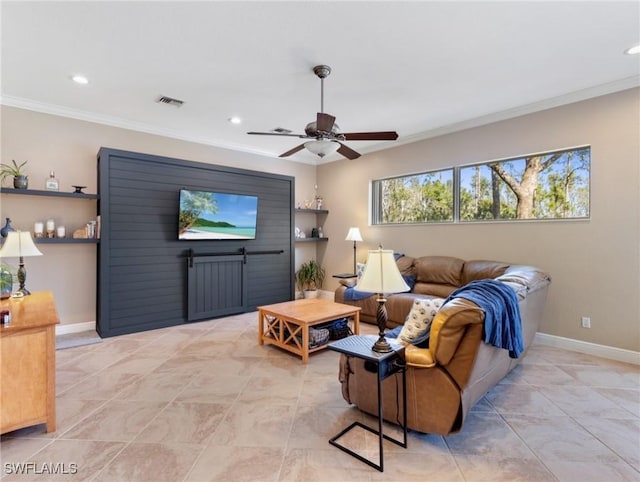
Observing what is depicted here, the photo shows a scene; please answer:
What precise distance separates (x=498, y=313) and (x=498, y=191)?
3.08m

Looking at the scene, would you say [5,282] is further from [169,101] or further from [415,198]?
[415,198]

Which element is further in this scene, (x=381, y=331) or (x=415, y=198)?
(x=415, y=198)

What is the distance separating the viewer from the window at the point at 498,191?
384 centimetres

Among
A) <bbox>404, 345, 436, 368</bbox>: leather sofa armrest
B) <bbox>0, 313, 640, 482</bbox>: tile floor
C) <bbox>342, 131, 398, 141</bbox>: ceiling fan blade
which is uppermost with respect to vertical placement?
<bbox>342, 131, 398, 141</bbox>: ceiling fan blade

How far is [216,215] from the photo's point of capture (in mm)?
4992

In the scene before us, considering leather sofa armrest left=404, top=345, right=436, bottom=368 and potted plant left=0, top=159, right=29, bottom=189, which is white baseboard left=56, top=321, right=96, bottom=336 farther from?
leather sofa armrest left=404, top=345, right=436, bottom=368

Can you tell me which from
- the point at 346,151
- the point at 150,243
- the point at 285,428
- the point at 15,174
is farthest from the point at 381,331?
the point at 15,174

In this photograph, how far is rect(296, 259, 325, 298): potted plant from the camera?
656 centimetres

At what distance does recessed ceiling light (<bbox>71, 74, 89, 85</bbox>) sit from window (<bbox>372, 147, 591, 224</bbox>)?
14.7ft

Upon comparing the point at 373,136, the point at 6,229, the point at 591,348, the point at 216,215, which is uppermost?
the point at 373,136

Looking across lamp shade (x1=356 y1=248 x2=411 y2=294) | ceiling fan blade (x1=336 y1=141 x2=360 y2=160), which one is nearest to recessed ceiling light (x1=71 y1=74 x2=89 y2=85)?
ceiling fan blade (x1=336 y1=141 x2=360 y2=160)

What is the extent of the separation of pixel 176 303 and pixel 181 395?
2.30 m

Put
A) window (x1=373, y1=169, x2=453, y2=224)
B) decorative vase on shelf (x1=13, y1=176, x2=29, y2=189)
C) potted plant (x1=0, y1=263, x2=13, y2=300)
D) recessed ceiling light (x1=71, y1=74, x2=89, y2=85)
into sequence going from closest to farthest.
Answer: potted plant (x1=0, y1=263, x2=13, y2=300) < recessed ceiling light (x1=71, y1=74, x2=89, y2=85) < decorative vase on shelf (x1=13, y1=176, x2=29, y2=189) < window (x1=373, y1=169, x2=453, y2=224)

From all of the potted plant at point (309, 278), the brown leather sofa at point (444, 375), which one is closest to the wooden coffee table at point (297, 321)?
the brown leather sofa at point (444, 375)
